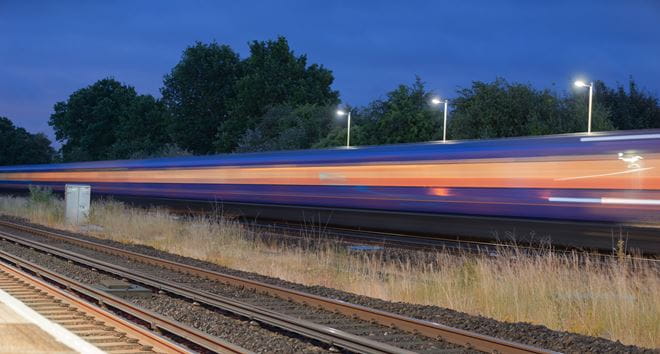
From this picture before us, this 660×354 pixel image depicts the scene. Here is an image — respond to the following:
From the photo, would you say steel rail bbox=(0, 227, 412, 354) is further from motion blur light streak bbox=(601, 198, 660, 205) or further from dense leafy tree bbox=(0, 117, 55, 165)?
dense leafy tree bbox=(0, 117, 55, 165)

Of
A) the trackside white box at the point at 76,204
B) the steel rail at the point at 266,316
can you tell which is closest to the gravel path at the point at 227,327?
the steel rail at the point at 266,316

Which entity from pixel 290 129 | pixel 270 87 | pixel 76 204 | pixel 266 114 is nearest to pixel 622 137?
pixel 76 204

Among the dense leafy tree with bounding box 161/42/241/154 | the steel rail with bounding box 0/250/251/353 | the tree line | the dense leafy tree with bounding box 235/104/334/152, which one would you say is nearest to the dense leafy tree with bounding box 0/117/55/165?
the tree line

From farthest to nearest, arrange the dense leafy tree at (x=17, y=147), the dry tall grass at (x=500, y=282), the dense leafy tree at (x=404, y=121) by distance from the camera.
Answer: the dense leafy tree at (x=17, y=147), the dense leafy tree at (x=404, y=121), the dry tall grass at (x=500, y=282)

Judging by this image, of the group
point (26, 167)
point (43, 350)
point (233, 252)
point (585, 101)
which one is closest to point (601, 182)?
point (233, 252)

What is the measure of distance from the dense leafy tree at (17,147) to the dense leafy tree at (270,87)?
102 feet

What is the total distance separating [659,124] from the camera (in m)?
52.8

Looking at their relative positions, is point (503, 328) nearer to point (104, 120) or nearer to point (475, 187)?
point (475, 187)

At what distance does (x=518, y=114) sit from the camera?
3966cm

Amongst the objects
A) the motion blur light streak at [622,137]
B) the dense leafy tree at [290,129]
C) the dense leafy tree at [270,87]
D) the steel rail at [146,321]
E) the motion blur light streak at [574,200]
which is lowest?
the steel rail at [146,321]

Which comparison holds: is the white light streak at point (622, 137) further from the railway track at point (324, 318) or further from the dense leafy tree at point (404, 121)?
the dense leafy tree at point (404, 121)

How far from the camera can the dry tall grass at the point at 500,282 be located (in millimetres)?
10266

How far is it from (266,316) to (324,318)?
796 millimetres

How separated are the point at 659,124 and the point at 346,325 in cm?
4837
